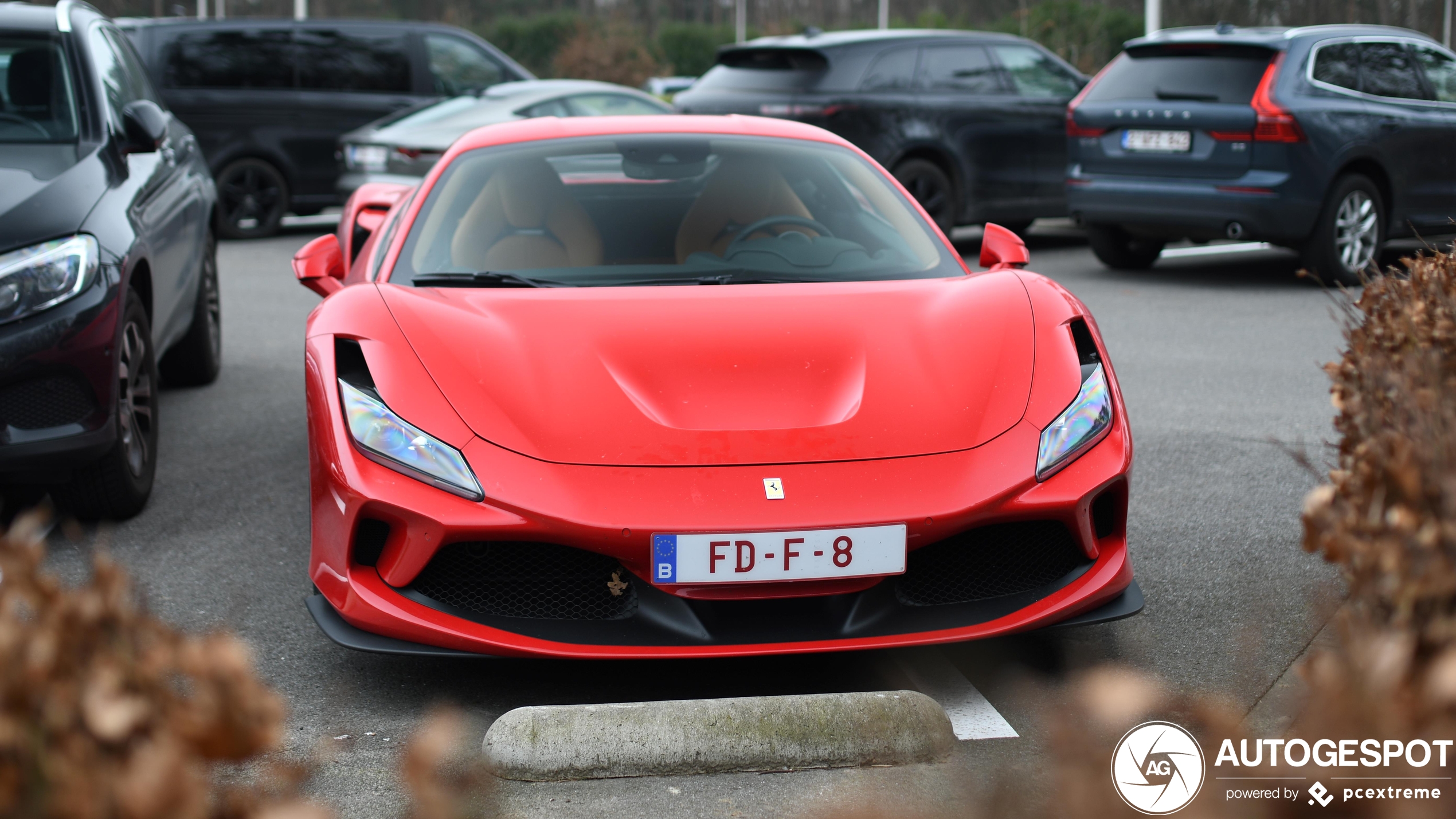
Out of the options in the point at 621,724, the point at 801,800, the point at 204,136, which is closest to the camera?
the point at 801,800

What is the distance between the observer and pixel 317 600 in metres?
3.19

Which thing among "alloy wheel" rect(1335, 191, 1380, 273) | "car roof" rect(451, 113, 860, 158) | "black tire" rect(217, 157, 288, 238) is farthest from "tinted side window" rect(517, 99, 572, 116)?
"car roof" rect(451, 113, 860, 158)

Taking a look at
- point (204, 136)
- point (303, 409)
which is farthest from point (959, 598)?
point (204, 136)

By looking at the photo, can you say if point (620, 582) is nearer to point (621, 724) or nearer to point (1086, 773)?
point (621, 724)

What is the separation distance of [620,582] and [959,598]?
72 centimetres

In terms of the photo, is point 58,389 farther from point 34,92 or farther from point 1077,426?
point 1077,426

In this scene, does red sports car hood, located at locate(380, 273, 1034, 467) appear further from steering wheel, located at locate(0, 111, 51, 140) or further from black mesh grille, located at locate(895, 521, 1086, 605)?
steering wheel, located at locate(0, 111, 51, 140)

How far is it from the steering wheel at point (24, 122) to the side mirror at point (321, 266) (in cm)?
123

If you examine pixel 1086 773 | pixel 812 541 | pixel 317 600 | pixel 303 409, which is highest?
pixel 1086 773

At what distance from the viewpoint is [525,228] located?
13.9ft

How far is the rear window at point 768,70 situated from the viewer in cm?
1111

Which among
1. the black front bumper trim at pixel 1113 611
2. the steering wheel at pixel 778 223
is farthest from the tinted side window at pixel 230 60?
the black front bumper trim at pixel 1113 611

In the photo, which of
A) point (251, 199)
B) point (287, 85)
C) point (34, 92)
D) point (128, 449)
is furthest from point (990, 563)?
point (287, 85)

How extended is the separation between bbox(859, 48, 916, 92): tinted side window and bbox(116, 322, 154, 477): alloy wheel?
728cm
